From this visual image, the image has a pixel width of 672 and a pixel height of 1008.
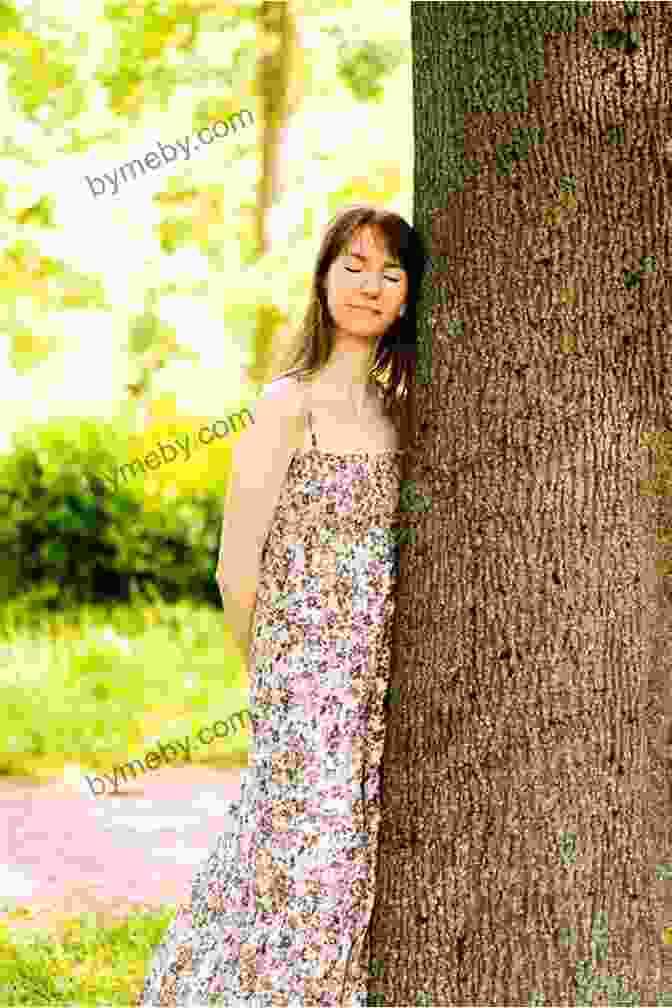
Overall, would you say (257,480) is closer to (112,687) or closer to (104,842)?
(104,842)

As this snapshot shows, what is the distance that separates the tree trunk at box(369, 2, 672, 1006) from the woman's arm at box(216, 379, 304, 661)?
0.41 meters

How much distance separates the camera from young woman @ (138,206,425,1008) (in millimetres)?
3254

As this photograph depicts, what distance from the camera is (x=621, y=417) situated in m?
3.03

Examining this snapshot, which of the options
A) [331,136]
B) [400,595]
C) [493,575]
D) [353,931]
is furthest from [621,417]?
[331,136]

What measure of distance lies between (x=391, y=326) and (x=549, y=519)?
25.8 inches

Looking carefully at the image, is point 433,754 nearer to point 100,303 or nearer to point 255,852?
point 255,852

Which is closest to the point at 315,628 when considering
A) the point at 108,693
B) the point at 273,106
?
the point at 108,693

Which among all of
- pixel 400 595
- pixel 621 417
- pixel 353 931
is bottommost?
pixel 353 931

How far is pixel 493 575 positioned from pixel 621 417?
414 mm

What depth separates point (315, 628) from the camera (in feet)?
10.9

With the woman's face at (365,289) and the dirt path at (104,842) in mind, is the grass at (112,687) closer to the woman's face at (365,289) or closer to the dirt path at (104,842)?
the dirt path at (104,842)

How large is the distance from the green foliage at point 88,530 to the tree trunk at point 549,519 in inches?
269

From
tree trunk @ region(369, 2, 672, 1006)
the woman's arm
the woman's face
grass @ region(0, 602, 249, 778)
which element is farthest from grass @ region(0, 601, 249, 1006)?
the woman's face

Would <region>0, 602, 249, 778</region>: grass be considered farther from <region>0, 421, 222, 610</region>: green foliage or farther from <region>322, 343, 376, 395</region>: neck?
<region>322, 343, 376, 395</region>: neck
